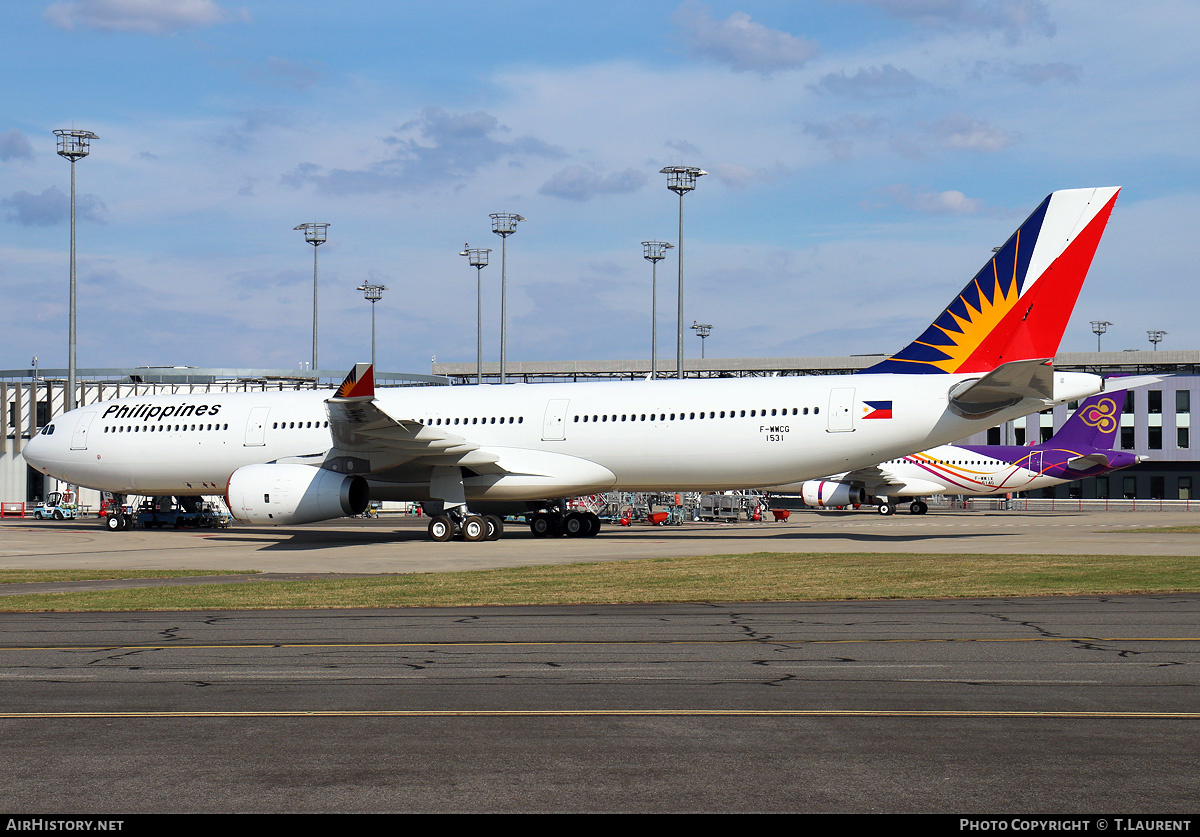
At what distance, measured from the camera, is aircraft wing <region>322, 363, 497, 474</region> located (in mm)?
28016

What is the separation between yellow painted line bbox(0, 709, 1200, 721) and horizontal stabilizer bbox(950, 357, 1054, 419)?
61.5ft

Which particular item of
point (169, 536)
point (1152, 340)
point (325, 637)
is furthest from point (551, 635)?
point (1152, 340)

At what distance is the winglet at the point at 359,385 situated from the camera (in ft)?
90.5

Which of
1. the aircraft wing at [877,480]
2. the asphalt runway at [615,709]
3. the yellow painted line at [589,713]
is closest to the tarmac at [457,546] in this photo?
the asphalt runway at [615,709]

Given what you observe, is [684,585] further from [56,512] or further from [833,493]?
[56,512]

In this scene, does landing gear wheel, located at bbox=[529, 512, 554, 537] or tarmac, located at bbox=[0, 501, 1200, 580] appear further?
landing gear wheel, located at bbox=[529, 512, 554, 537]

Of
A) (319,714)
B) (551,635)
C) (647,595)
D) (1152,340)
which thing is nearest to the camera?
(319,714)

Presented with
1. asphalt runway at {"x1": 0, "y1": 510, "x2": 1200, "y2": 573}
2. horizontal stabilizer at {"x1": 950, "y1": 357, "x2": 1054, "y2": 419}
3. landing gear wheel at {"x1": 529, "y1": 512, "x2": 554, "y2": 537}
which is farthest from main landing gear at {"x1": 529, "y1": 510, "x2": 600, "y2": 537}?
horizontal stabilizer at {"x1": 950, "y1": 357, "x2": 1054, "y2": 419}

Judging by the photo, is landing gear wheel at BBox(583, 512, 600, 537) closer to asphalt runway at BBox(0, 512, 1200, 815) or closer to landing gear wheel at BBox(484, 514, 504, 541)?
landing gear wheel at BBox(484, 514, 504, 541)

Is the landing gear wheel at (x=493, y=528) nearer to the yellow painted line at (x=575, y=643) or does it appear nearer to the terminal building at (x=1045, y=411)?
the yellow painted line at (x=575, y=643)

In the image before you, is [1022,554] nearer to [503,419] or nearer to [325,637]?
[503,419]

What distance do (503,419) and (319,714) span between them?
24.6 m

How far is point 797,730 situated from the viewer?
759cm

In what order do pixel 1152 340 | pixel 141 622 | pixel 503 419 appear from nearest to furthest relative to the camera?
pixel 141 622 → pixel 503 419 → pixel 1152 340
